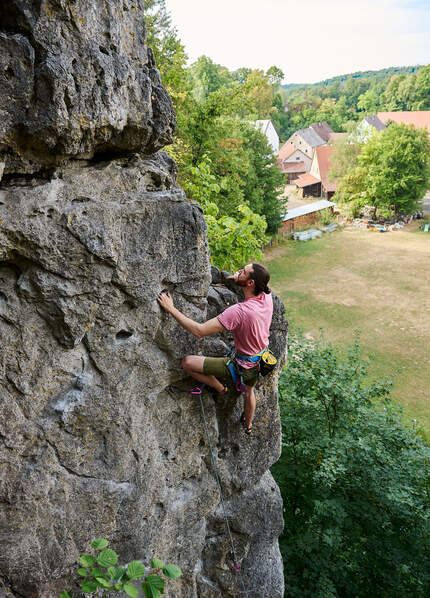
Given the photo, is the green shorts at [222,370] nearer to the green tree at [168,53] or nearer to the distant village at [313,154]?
the green tree at [168,53]

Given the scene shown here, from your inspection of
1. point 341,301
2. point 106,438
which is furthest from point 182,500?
point 341,301

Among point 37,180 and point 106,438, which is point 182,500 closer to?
point 106,438

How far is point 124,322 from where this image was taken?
4.15 metres

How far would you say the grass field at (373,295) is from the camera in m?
18.1

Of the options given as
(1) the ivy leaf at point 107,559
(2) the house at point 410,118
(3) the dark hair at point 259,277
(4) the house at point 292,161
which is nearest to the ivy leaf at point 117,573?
(1) the ivy leaf at point 107,559

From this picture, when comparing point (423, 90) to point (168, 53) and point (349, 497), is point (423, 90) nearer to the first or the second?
point (168, 53)

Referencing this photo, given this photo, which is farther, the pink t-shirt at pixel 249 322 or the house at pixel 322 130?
the house at pixel 322 130

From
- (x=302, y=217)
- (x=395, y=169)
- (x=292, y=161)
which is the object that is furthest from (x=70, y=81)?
(x=292, y=161)

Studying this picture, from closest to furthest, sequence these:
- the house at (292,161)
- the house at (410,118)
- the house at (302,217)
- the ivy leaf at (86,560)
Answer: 1. the ivy leaf at (86,560)
2. the house at (302,217)
3. the house at (292,161)
4. the house at (410,118)

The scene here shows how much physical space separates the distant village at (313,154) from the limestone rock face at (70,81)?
Result: 33.8m

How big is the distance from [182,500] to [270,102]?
78241mm

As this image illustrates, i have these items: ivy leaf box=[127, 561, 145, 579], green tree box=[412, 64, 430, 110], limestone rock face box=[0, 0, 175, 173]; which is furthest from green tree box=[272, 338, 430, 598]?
green tree box=[412, 64, 430, 110]

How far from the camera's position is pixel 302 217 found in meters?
39.8

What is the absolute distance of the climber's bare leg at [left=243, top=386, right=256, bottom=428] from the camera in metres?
5.09
